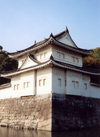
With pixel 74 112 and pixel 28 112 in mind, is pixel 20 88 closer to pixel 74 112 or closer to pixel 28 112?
pixel 28 112

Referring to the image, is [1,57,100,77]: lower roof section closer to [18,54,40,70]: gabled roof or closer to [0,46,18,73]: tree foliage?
[18,54,40,70]: gabled roof

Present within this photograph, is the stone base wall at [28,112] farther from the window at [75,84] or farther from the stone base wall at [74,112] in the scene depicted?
the window at [75,84]

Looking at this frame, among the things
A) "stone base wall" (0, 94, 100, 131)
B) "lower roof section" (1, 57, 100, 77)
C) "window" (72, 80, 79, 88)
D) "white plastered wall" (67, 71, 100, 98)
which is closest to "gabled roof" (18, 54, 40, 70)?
"lower roof section" (1, 57, 100, 77)

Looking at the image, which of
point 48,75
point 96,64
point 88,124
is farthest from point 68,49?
point 96,64

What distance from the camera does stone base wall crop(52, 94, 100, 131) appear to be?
45.3 ft

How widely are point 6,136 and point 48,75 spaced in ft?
18.6

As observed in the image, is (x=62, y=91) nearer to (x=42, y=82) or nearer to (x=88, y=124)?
(x=42, y=82)

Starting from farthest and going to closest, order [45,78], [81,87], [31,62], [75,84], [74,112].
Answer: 1. [81,87]
2. [31,62]
3. [75,84]
4. [74,112]
5. [45,78]

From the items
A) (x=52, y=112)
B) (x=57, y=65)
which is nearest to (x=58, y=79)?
(x=57, y=65)

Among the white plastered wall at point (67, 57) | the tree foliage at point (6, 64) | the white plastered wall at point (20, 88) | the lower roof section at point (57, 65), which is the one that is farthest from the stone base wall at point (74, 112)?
the tree foliage at point (6, 64)

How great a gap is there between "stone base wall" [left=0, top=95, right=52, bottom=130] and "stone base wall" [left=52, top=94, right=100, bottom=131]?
65 centimetres

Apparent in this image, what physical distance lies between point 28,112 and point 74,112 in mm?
4100

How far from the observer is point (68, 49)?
55.8ft

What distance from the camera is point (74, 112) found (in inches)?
597
